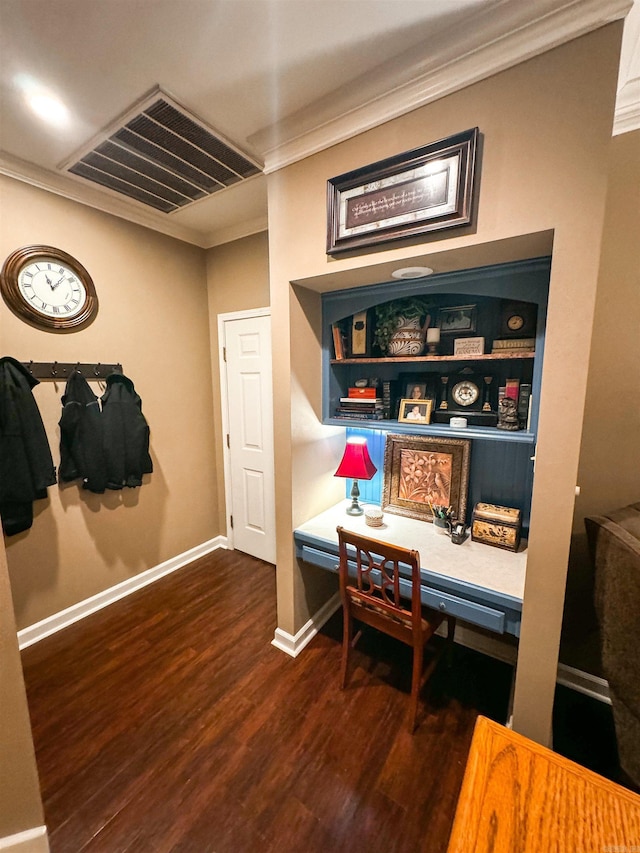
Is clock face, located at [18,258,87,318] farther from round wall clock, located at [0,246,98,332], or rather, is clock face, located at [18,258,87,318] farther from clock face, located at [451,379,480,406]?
clock face, located at [451,379,480,406]

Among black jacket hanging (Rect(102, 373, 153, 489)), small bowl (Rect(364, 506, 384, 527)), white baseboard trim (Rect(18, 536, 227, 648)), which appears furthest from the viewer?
black jacket hanging (Rect(102, 373, 153, 489))

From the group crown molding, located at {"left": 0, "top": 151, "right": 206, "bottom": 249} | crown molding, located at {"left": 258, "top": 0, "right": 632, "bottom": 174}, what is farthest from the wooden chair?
crown molding, located at {"left": 0, "top": 151, "right": 206, "bottom": 249}

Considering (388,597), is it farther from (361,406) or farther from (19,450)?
(19,450)

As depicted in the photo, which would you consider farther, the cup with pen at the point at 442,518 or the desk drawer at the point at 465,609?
the cup with pen at the point at 442,518

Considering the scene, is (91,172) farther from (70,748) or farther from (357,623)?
(357,623)

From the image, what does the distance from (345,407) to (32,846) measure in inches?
83.5

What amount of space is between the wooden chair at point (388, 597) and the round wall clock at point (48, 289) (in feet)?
6.95

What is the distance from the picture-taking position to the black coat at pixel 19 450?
185 centimetres

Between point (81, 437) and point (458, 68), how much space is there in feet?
8.65

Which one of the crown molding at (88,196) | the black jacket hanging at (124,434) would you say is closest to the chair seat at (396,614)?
the black jacket hanging at (124,434)

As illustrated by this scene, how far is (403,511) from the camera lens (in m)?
2.08

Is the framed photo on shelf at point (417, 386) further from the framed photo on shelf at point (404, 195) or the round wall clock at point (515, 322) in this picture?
the framed photo on shelf at point (404, 195)

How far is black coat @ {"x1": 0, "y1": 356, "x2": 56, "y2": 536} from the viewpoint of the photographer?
72.8 inches

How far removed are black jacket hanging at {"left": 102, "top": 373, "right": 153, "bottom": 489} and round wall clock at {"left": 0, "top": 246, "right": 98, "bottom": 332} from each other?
0.44m
